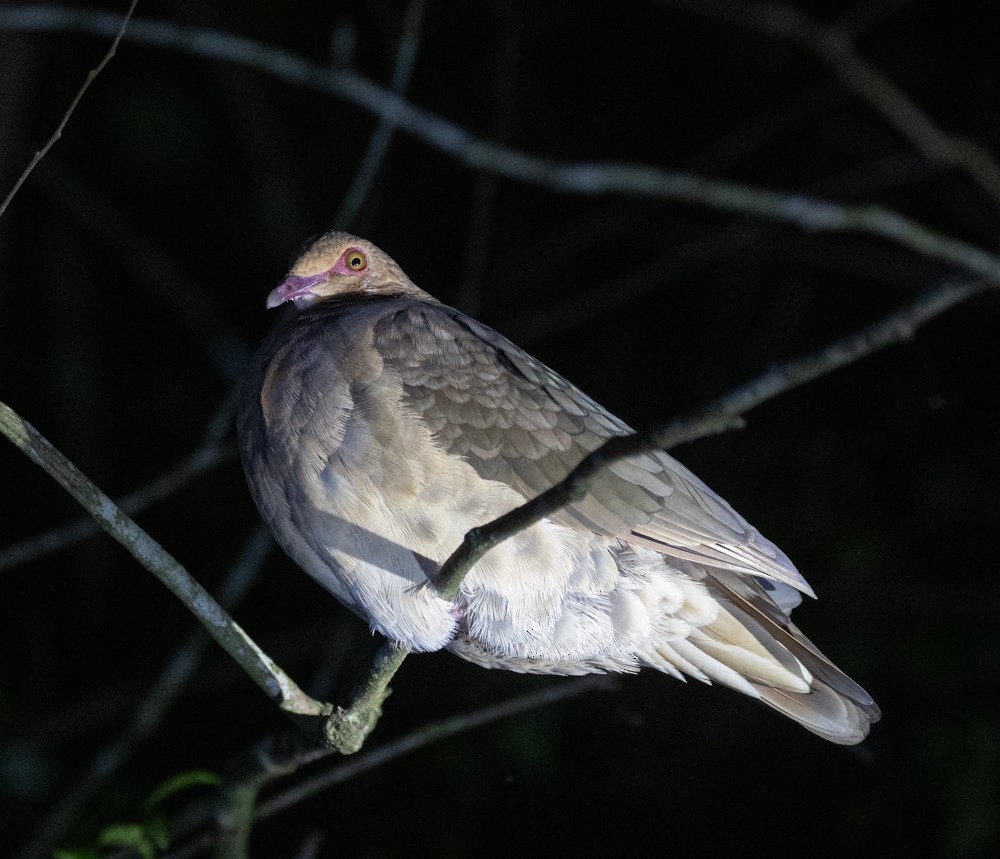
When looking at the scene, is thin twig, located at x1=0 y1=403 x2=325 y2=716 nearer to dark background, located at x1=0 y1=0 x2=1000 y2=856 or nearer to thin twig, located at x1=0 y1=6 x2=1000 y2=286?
thin twig, located at x1=0 y1=6 x2=1000 y2=286

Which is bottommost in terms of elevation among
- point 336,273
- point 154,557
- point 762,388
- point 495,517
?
point 154,557

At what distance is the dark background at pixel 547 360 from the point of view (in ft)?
14.1

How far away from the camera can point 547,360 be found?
192 inches

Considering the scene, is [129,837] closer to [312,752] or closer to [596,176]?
[312,752]

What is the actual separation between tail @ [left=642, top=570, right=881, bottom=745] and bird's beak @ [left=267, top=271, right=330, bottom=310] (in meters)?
1.20

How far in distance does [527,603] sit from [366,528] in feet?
1.26

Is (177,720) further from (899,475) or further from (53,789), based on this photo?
(899,475)

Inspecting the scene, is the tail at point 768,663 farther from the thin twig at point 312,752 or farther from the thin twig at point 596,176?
the thin twig at point 596,176

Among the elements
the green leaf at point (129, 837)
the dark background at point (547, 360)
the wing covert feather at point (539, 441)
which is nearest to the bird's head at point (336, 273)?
the wing covert feather at point (539, 441)

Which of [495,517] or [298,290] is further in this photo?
[298,290]

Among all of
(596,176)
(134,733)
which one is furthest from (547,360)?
(596,176)

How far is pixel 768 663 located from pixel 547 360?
8.29 feet

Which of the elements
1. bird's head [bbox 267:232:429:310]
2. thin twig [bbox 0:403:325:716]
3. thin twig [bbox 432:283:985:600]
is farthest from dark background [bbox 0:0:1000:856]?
thin twig [bbox 432:283:985:600]

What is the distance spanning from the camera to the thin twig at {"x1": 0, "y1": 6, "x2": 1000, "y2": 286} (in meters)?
1.79
